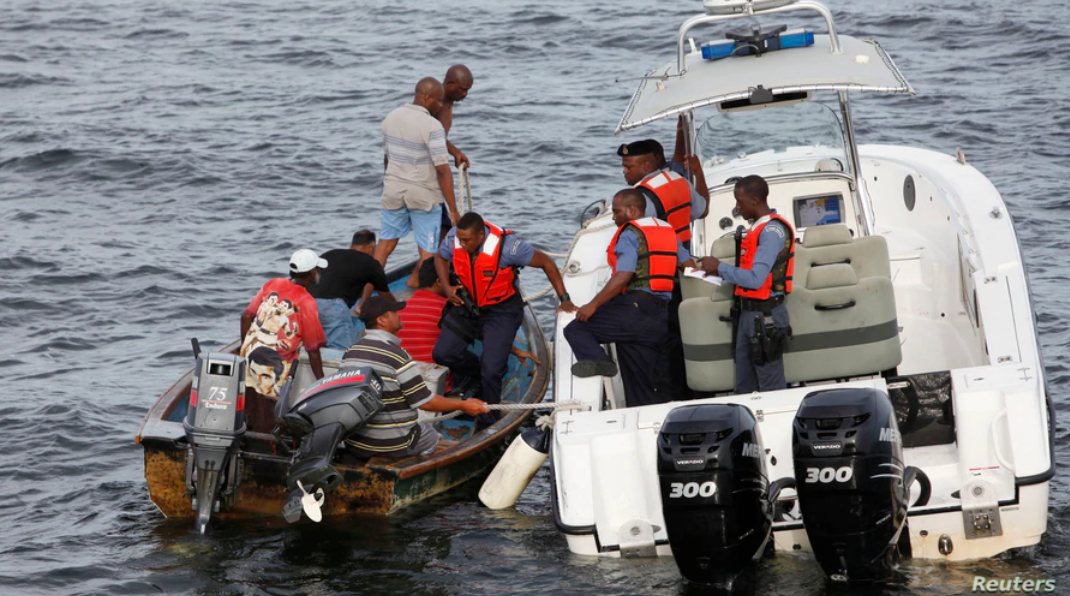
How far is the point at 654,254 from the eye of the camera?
7082 mm

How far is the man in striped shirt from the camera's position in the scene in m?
6.77

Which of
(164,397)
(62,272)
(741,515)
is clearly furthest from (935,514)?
(62,272)

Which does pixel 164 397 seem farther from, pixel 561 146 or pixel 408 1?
pixel 408 1

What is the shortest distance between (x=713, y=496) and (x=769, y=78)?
3.15m

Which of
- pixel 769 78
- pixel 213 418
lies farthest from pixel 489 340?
pixel 769 78

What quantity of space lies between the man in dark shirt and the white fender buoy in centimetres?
146

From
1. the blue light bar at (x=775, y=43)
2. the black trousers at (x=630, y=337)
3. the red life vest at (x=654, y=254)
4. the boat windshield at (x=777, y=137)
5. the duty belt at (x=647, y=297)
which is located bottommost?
the black trousers at (x=630, y=337)

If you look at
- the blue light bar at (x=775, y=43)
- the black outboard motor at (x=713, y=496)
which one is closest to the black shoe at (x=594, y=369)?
the black outboard motor at (x=713, y=496)

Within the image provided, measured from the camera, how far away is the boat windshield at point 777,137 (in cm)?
862

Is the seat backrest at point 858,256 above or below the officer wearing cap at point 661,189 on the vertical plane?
below

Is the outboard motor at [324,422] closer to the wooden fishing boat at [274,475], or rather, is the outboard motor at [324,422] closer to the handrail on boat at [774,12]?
the wooden fishing boat at [274,475]

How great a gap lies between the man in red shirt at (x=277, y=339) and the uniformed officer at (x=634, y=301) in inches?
58.4

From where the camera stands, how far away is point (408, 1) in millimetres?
24281

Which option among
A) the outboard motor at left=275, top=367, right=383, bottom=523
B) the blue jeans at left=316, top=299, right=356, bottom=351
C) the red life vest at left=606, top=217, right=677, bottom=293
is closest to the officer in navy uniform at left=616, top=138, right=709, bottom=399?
the red life vest at left=606, top=217, right=677, bottom=293
